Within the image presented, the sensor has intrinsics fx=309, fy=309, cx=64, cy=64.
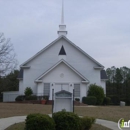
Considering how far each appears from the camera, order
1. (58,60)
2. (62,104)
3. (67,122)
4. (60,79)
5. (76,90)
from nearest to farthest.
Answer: (67,122) < (62,104) < (60,79) < (76,90) < (58,60)

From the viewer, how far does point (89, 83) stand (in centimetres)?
3969

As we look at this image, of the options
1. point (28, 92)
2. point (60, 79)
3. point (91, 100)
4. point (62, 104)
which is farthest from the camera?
point (28, 92)

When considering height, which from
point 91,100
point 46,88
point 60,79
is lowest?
point 91,100

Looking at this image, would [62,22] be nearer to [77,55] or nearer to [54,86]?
[77,55]

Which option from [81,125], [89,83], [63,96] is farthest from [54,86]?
[81,125]

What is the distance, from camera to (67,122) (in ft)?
45.1

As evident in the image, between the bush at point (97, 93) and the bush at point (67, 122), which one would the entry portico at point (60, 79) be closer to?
the bush at point (97, 93)

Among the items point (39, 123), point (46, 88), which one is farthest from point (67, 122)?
point (46, 88)

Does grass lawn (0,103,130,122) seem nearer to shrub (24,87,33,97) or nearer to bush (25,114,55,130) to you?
bush (25,114,55,130)

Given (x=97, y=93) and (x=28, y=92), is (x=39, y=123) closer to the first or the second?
(x=28, y=92)

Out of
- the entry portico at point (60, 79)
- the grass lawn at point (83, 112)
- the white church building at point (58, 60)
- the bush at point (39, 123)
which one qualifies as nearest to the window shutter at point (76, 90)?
the entry portico at point (60, 79)

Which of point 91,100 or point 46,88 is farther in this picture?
point 46,88

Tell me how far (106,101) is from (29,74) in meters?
10.5

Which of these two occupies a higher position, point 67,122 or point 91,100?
point 91,100
